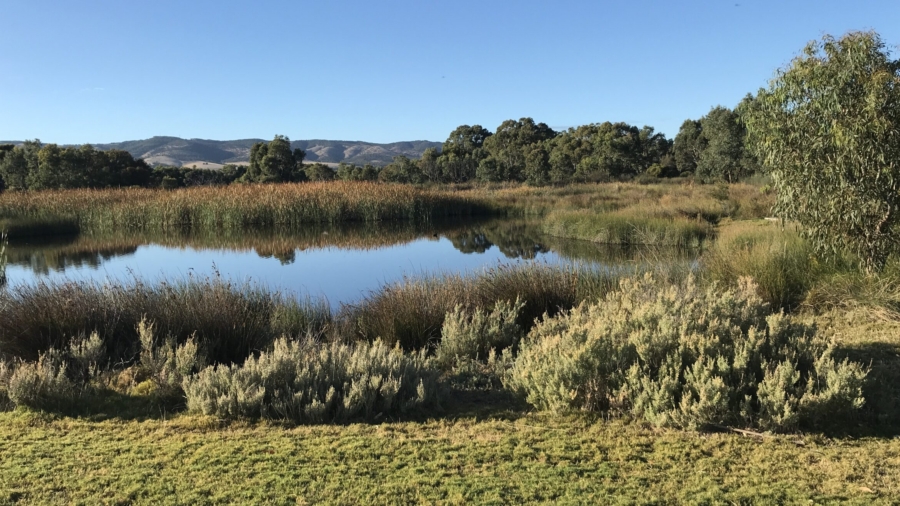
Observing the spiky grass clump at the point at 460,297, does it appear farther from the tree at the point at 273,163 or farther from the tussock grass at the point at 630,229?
the tree at the point at 273,163

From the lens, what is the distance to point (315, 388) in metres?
4.90

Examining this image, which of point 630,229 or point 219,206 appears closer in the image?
point 630,229

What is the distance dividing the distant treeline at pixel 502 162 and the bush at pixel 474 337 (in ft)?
101

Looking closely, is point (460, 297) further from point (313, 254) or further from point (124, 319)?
point (313, 254)

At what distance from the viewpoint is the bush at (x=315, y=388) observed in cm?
474


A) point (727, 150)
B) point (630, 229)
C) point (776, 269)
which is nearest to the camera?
point (776, 269)

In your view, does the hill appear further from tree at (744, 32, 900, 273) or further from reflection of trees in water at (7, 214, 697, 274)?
tree at (744, 32, 900, 273)

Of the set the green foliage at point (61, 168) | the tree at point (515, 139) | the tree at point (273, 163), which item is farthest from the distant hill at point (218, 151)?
the green foliage at point (61, 168)

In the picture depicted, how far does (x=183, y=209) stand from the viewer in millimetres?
29062

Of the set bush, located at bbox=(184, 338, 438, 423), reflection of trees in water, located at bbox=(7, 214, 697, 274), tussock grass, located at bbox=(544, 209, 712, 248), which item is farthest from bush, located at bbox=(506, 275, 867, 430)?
tussock grass, located at bbox=(544, 209, 712, 248)

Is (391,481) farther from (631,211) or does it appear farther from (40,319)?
(631,211)

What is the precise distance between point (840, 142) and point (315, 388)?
6.23 meters

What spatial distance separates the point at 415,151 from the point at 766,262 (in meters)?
191

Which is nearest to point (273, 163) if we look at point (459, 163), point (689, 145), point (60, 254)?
point (459, 163)
